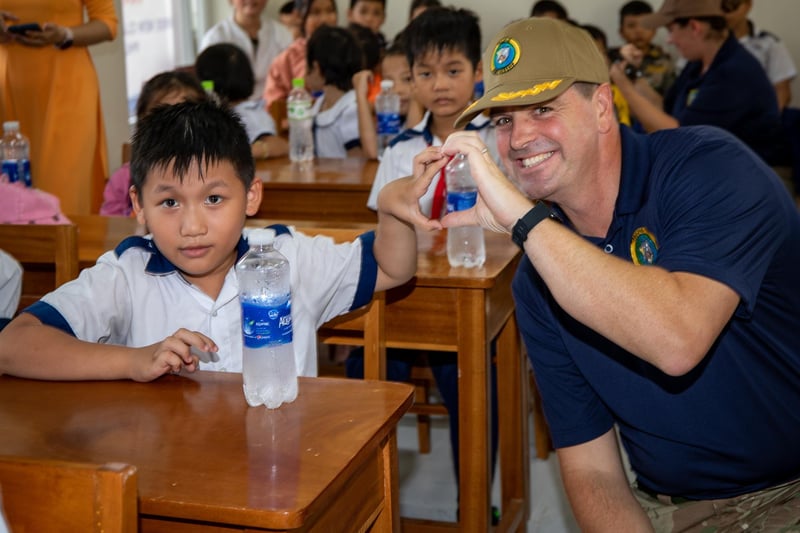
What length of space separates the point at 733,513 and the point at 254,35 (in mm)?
6029

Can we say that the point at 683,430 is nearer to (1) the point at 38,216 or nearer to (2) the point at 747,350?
(2) the point at 747,350

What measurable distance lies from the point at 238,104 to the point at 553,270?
11.0 feet

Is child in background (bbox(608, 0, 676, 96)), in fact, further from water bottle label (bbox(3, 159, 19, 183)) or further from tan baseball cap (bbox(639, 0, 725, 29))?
water bottle label (bbox(3, 159, 19, 183))

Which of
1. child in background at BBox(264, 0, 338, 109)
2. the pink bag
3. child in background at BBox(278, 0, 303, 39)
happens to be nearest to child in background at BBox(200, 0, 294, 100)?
child in background at BBox(278, 0, 303, 39)

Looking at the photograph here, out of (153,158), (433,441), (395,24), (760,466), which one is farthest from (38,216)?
(395,24)

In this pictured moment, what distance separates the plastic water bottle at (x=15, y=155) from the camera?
322cm

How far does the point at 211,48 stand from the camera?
4668 millimetres

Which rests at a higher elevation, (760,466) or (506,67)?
(506,67)

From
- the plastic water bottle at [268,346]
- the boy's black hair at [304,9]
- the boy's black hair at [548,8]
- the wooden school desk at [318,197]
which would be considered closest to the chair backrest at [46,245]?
the plastic water bottle at [268,346]

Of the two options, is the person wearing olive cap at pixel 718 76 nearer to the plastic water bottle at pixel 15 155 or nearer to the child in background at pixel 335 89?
the child in background at pixel 335 89

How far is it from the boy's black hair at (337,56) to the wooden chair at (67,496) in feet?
12.5

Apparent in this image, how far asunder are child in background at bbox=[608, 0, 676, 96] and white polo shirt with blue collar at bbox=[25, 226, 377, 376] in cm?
481

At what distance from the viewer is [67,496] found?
1.06 metres

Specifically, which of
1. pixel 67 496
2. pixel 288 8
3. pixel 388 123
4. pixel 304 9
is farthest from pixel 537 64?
pixel 288 8
